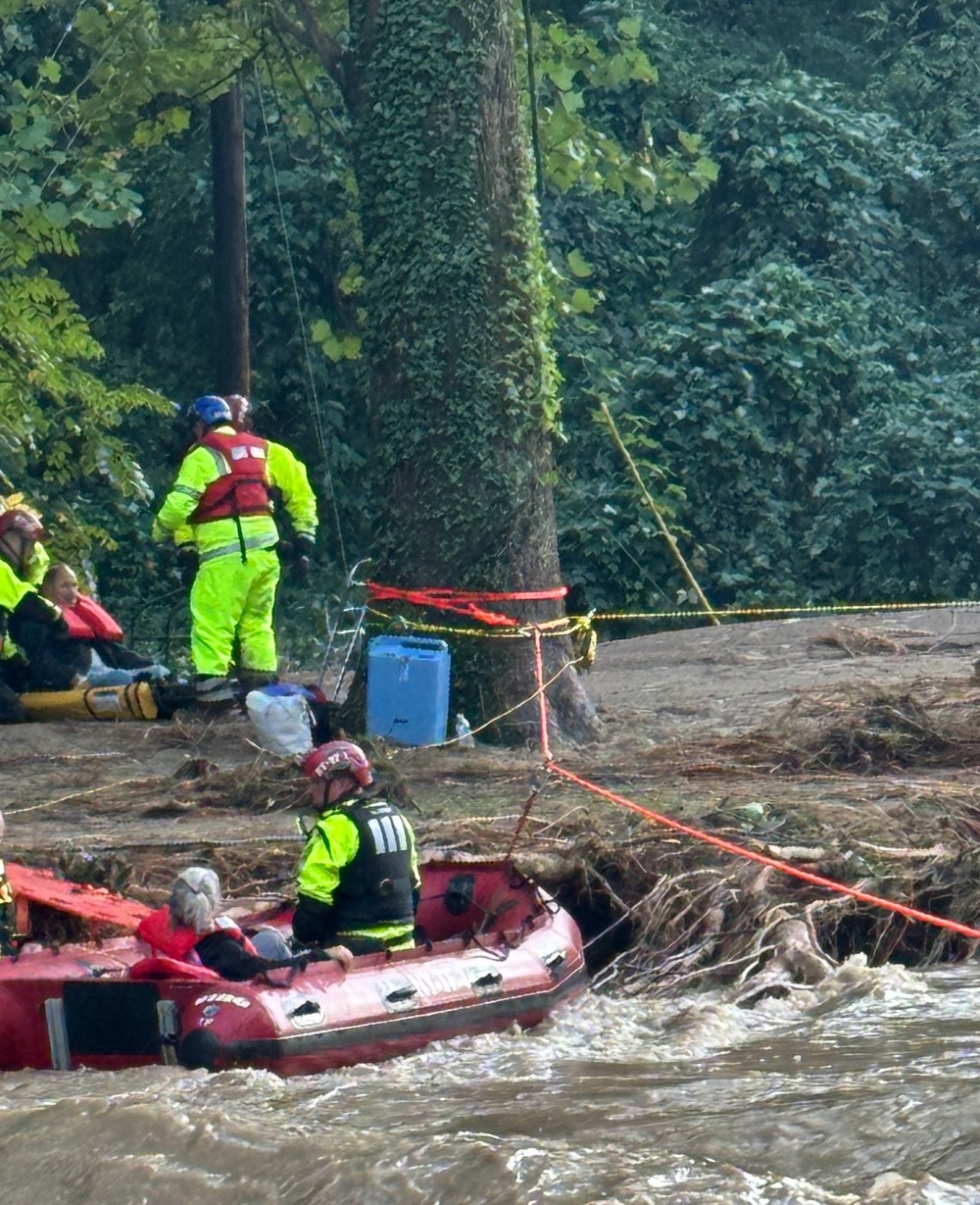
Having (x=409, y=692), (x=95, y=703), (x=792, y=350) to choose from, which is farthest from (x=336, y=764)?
(x=792, y=350)

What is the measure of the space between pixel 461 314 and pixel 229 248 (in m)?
6.09

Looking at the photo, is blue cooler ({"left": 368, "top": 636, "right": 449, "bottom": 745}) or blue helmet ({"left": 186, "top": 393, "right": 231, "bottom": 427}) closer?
blue cooler ({"left": 368, "top": 636, "right": 449, "bottom": 745})

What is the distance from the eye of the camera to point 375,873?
7.41 meters

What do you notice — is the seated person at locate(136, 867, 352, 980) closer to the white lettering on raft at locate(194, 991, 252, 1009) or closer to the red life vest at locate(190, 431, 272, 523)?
the white lettering on raft at locate(194, 991, 252, 1009)

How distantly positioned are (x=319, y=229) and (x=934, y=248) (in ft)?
23.3

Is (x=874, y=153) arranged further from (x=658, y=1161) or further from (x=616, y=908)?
(x=658, y=1161)

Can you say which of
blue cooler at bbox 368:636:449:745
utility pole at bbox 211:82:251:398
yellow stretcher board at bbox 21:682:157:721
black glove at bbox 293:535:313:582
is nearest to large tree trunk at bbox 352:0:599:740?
blue cooler at bbox 368:636:449:745

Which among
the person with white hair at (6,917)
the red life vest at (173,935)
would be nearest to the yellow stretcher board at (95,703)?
the person with white hair at (6,917)

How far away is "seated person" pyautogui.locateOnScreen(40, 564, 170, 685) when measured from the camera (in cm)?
1275

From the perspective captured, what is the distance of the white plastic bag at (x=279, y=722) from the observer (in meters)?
11.0

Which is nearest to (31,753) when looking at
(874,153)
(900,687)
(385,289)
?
(385,289)

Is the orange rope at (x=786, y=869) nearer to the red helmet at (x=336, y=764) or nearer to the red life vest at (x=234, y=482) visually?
the red helmet at (x=336, y=764)

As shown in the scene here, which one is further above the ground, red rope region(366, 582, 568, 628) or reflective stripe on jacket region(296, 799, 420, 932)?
red rope region(366, 582, 568, 628)

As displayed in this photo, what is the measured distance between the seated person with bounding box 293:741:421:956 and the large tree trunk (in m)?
3.97
